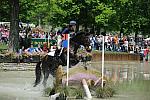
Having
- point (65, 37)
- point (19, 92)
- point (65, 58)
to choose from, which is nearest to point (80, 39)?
point (65, 37)

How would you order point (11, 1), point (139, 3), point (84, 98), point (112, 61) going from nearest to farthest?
point (84, 98)
point (11, 1)
point (112, 61)
point (139, 3)

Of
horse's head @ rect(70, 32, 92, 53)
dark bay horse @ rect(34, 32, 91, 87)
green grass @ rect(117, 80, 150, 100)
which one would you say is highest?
horse's head @ rect(70, 32, 92, 53)

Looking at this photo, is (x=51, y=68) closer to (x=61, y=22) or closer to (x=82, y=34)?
(x=82, y=34)

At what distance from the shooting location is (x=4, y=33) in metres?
51.4

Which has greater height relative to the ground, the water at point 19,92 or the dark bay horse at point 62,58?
the dark bay horse at point 62,58

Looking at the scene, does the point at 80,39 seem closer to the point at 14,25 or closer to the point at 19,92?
the point at 19,92

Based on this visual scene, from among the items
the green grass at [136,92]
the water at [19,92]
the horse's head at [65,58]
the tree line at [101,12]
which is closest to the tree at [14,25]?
the water at [19,92]

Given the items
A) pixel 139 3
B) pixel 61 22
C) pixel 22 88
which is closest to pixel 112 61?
pixel 139 3

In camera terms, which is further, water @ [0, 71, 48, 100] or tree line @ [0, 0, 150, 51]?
tree line @ [0, 0, 150, 51]

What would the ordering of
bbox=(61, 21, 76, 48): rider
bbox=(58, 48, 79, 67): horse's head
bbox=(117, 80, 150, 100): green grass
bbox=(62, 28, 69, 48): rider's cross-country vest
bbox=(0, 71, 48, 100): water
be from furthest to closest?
bbox=(58, 48, 79, 67): horse's head
bbox=(61, 21, 76, 48): rider
bbox=(62, 28, 69, 48): rider's cross-country vest
bbox=(117, 80, 150, 100): green grass
bbox=(0, 71, 48, 100): water

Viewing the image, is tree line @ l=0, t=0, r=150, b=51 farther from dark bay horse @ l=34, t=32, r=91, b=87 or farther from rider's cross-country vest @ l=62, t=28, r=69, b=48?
rider's cross-country vest @ l=62, t=28, r=69, b=48

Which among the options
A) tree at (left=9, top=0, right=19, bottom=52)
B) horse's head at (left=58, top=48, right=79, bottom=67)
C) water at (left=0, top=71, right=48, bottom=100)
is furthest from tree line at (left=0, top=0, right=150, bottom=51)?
horse's head at (left=58, top=48, right=79, bottom=67)

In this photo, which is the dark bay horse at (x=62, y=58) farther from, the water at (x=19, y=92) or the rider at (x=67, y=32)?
the water at (x=19, y=92)

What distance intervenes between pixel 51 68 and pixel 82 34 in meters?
2.08
